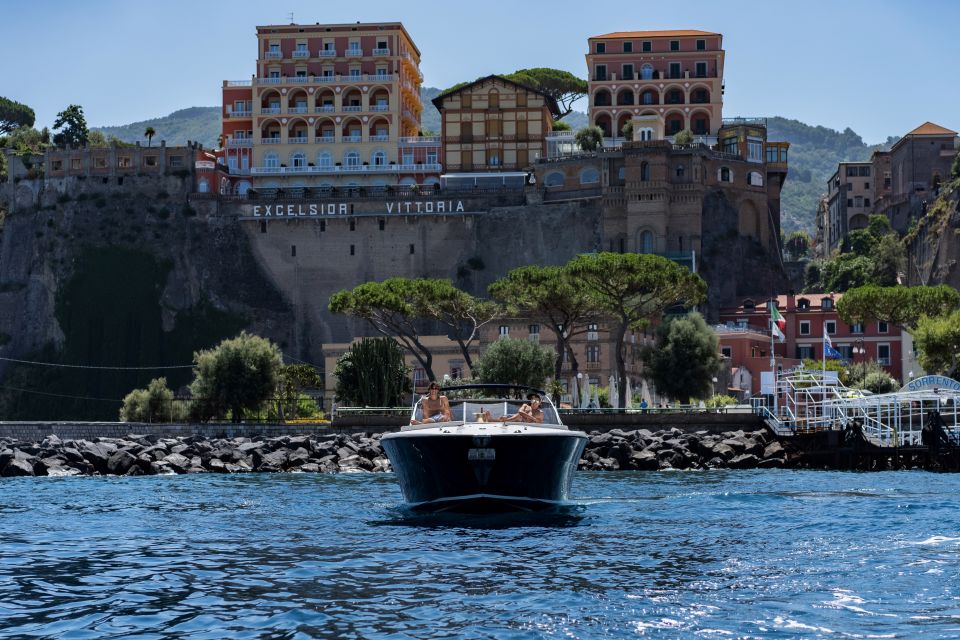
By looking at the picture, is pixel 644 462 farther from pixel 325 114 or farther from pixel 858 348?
pixel 325 114

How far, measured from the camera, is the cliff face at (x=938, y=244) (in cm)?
10544

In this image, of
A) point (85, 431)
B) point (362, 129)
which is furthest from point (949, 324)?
point (362, 129)

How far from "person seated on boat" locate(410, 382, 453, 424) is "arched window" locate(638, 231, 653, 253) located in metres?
75.5

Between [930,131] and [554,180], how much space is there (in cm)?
4554

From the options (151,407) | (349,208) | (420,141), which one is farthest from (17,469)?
(420,141)

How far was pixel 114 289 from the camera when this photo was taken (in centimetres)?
11525

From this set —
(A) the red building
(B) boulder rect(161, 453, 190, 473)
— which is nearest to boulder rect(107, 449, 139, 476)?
(B) boulder rect(161, 453, 190, 473)

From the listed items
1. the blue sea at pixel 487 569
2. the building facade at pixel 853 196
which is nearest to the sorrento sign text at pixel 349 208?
the building facade at pixel 853 196

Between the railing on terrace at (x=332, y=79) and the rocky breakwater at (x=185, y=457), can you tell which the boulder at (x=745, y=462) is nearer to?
the rocky breakwater at (x=185, y=457)

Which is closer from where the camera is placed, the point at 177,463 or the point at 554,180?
the point at 177,463

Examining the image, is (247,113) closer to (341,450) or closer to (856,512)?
(341,450)

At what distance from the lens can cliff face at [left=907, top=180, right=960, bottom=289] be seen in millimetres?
105438

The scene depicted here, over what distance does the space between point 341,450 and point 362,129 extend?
66764mm

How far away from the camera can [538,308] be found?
252 ft
